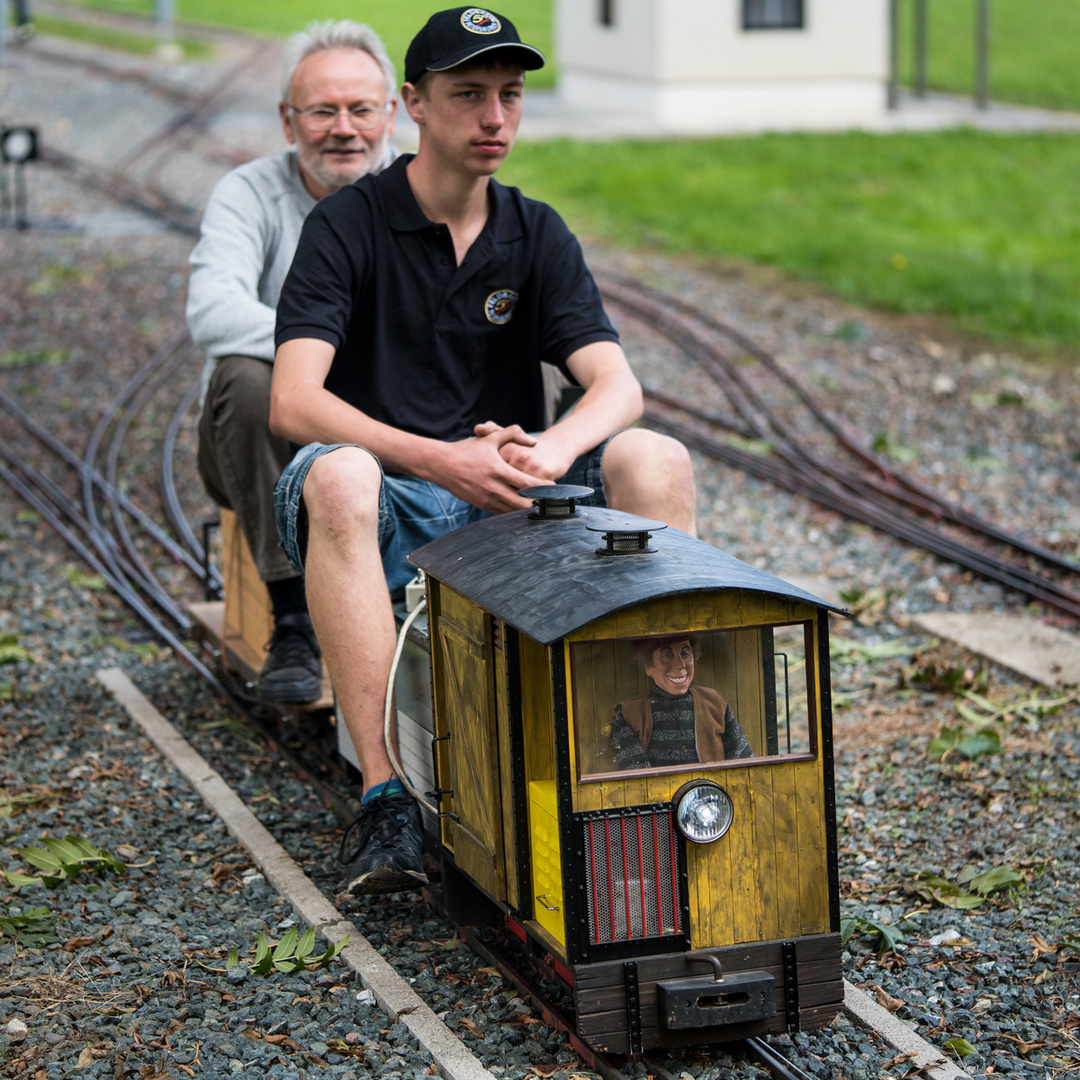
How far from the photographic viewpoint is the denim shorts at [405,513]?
3887mm

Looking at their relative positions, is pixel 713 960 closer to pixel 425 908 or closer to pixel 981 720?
pixel 425 908

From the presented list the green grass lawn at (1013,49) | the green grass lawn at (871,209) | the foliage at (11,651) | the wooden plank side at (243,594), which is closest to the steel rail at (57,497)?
the foliage at (11,651)

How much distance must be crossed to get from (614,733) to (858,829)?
1869 mm

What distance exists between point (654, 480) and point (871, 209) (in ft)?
43.9

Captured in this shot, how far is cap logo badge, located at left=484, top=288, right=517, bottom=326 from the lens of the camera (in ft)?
13.9

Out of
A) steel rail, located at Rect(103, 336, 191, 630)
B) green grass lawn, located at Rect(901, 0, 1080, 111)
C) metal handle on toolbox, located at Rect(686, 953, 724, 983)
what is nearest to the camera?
metal handle on toolbox, located at Rect(686, 953, 724, 983)

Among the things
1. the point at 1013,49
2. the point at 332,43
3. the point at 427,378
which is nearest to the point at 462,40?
the point at 427,378

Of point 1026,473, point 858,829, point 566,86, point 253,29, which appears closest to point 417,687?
point 858,829

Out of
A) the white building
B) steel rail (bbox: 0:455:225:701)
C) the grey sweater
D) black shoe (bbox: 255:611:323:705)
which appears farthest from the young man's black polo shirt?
the white building

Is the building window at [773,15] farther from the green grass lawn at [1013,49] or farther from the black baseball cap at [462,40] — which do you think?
the black baseball cap at [462,40]

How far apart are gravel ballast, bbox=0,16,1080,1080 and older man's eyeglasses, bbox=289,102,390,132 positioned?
2.17m

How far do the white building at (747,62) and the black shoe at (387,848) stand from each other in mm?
21130

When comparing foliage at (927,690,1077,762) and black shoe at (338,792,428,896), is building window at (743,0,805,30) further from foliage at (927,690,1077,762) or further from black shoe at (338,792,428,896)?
black shoe at (338,792,428,896)

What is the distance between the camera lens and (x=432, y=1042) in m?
3.23
